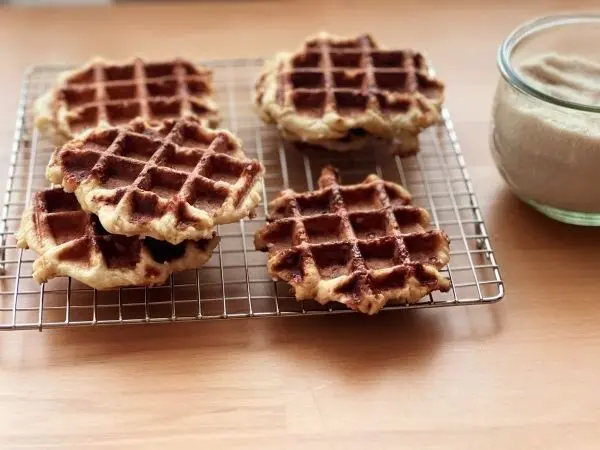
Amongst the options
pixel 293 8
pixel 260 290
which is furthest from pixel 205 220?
pixel 293 8

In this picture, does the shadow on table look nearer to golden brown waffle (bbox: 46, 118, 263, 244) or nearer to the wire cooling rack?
the wire cooling rack

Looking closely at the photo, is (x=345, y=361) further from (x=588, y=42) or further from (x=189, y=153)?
(x=588, y=42)

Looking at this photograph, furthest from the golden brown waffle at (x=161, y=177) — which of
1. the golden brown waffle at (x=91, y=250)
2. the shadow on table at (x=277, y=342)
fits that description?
the shadow on table at (x=277, y=342)

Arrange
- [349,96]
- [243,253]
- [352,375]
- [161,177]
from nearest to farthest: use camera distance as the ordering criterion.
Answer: [352,375]
[161,177]
[243,253]
[349,96]

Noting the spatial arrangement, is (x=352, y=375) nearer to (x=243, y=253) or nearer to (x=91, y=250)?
(x=243, y=253)

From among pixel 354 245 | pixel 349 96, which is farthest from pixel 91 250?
pixel 349 96

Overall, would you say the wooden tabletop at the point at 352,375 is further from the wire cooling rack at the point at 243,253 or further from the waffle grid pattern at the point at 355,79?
the waffle grid pattern at the point at 355,79
